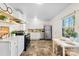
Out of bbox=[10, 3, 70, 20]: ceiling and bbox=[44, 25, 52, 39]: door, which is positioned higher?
bbox=[10, 3, 70, 20]: ceiling

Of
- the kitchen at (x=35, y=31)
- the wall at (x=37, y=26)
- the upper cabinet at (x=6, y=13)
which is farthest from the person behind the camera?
the wall at (x=37, y=26)

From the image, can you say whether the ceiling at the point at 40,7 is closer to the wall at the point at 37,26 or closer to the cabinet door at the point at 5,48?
the cabinet door at the point at 5,48

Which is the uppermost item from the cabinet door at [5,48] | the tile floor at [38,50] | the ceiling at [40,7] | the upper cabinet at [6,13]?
the ceiling at [40,7]

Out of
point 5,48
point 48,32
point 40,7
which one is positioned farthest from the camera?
point 48,32

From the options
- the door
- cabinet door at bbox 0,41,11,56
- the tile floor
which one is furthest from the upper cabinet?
the door

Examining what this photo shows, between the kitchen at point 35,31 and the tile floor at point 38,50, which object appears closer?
the kitchen at point 35,31

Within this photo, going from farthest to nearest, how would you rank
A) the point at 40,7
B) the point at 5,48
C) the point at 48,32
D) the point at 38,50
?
the point at 48,32, the point at 38,50, the point at 40,7, the point at 5,48

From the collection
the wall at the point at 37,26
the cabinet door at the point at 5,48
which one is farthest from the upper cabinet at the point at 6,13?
the wall at the point at 37,26

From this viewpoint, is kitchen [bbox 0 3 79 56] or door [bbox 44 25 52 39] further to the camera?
door [bbox 44 25 52 39]

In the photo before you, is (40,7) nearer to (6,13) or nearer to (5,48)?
(6,13)

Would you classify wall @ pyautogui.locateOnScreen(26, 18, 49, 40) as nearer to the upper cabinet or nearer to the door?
the door

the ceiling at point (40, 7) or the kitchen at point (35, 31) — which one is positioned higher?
the ceiling at point (40, 7)

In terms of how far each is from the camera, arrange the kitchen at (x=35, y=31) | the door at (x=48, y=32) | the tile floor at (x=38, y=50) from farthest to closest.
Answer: the door at (x=48, y=32)
the tile floor at (x=38, y=50)
the kitchen at (x=35, y=31)

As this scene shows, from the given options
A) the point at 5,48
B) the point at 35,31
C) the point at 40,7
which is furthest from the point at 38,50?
the point at 35,31
